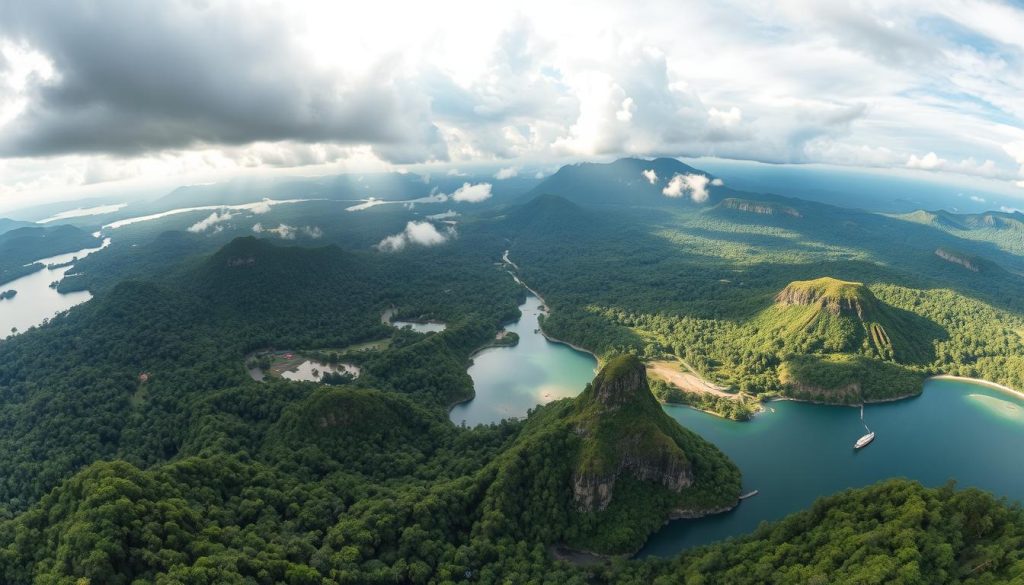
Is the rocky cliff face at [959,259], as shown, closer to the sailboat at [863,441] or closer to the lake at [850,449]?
the lake at [850,449]

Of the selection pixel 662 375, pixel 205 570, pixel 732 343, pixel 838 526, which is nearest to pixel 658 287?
pixel 732 343

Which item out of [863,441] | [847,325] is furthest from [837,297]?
[863,441]

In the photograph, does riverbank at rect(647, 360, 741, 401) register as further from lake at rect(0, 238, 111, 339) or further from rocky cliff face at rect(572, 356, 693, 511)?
lake at rect(0, 238, 111, 339)

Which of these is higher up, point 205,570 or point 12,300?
point 12,300

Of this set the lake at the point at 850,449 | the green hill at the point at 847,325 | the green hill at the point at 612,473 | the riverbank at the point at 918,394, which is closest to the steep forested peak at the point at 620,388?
the green hill at the point at 612,473

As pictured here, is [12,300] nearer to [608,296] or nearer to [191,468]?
[191,468]

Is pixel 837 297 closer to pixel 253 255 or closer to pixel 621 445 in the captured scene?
pixel 621 445

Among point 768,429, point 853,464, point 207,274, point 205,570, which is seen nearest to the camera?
point 205,570
